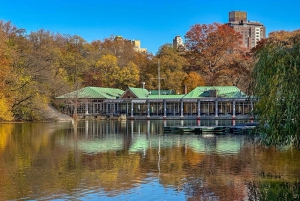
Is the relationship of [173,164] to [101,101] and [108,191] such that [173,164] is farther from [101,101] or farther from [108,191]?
[101,101]

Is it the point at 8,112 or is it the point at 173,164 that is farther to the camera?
the point at 8,112

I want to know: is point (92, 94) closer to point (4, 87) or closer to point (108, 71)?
point (108, 71)

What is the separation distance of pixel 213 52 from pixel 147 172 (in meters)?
56.5

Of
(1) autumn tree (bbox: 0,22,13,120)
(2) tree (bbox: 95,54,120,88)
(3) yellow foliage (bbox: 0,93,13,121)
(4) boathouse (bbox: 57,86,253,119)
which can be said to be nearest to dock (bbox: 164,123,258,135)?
(3) yellow foliage (bbox: 0,93,13,121)

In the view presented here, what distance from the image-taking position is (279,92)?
1109cm

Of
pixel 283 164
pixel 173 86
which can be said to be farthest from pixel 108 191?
pixel 173 86

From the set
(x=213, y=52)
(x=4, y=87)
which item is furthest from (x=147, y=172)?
(x=213, y=52)

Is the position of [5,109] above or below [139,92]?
below

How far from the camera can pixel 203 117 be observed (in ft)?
183

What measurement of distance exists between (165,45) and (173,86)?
12.8 meters

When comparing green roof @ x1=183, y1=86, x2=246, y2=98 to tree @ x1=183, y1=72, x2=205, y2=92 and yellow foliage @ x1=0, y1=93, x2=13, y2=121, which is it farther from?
yellow foliage @ x1=0, y1=93, x2=13, y2=121

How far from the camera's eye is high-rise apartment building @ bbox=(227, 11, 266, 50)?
572 feet

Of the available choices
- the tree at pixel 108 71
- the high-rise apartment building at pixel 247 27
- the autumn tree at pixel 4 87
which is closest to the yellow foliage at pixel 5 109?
the autumn tree at pixel 4 87

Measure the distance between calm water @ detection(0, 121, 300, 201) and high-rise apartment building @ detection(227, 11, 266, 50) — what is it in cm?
15727
